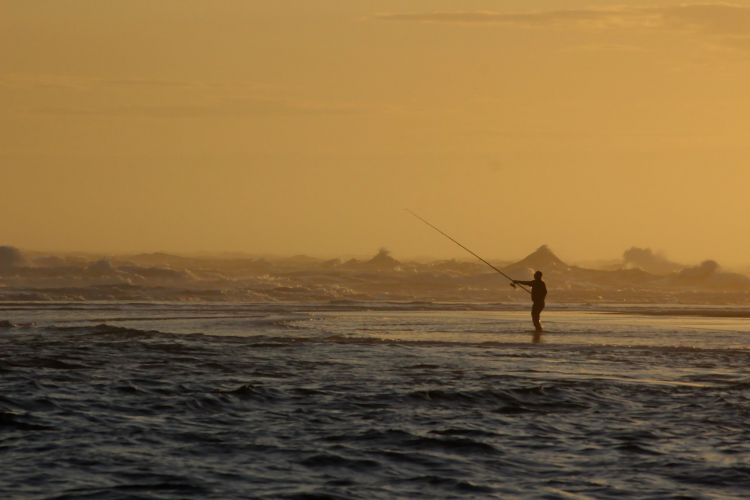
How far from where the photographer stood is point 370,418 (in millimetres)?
15031

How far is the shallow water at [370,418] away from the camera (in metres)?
11.3

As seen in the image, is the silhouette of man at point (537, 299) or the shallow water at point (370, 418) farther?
the silhouette of man at point (537, 299)

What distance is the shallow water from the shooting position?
11.3 meters

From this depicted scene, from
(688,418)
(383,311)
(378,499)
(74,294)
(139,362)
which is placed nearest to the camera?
(378,499)

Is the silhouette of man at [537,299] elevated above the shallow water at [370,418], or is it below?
above

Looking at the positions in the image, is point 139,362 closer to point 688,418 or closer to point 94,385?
point 94,385

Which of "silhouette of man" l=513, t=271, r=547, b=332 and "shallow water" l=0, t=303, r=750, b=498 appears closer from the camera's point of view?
"shallow water" l=0, t=303, r=750, b=498

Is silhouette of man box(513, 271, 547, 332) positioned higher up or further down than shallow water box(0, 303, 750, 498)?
higher up

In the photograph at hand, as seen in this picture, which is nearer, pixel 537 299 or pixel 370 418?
pixel 370 418

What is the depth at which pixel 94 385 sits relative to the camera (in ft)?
59.0

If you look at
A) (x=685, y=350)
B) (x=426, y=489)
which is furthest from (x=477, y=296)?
(x=426, y=489)

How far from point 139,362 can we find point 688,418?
1026 cm

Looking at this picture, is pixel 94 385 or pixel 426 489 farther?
pixel 94 385

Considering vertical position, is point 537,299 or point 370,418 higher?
point 537,299
